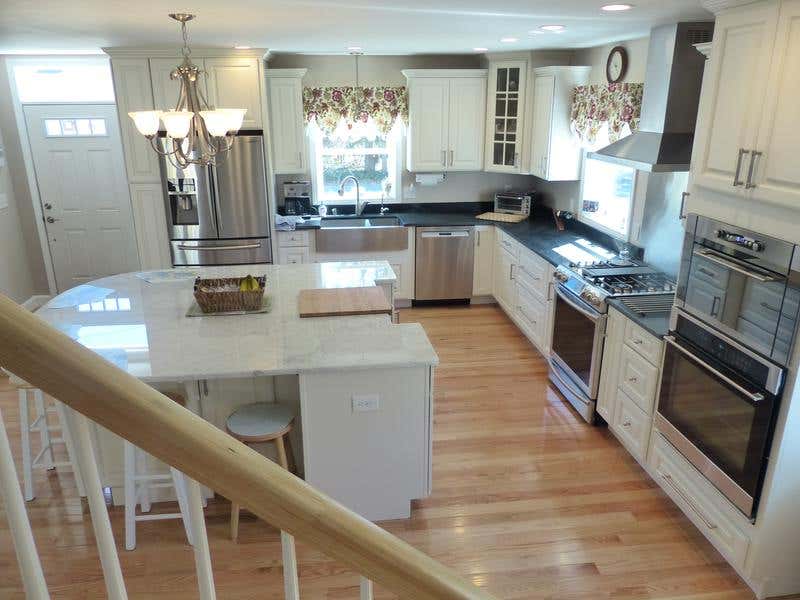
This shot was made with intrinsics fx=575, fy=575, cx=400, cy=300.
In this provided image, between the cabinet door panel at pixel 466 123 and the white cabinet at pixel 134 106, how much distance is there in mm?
2738

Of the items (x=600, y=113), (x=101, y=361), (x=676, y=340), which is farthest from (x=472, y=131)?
(x=101, y=361)

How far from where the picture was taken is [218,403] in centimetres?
296

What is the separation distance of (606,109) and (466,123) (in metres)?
1.60

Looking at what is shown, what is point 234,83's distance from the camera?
4.92 meters

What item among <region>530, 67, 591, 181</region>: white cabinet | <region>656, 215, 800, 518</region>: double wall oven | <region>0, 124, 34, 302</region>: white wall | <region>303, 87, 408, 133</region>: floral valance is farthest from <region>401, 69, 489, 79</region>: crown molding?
<region>0, 124, 34, 302</region>: white wall

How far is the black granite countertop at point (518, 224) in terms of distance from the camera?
4719 millimetres

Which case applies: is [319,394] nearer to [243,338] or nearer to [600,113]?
[243,338]

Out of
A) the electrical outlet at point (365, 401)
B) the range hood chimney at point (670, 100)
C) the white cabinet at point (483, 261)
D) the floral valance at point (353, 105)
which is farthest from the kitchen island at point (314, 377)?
the floral valance at point (353, 105)

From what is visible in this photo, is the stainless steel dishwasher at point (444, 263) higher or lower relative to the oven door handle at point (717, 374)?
lower

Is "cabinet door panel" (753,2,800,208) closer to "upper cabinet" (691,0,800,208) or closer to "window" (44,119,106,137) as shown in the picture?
"upper cabinet" (691,0,800,208)

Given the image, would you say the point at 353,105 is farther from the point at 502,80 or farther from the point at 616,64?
the point at 616,64

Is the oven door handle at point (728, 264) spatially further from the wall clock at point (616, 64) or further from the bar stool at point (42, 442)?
the bar stool at point (42, 442)

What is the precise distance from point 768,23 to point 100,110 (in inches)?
222

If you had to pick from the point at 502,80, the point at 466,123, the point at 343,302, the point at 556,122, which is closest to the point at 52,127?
the point at 466,123
